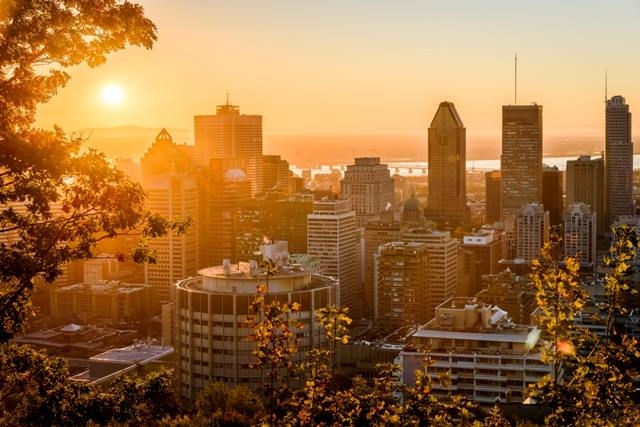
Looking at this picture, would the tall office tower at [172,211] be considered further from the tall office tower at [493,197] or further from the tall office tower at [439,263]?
the tall office tower at [493,197]

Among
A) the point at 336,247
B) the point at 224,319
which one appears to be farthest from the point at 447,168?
the point at 224,319

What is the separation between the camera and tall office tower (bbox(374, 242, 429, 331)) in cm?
2766

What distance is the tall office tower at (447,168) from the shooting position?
51.7 meters

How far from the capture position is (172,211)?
34000 millimetres

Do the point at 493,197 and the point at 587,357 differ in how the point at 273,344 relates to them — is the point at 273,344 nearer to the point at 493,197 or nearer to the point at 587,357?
the point at 587,357

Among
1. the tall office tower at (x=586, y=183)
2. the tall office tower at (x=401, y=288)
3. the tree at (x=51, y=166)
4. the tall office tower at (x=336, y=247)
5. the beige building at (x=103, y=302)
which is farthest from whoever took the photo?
the tall office tower at (x=586, y=183)

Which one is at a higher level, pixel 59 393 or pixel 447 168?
pixel 447 168

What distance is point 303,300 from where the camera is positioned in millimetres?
12250

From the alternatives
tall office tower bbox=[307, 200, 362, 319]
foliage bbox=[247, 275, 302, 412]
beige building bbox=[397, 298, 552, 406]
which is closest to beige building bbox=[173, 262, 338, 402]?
beige building bbox=[397, 298, 552, 406]

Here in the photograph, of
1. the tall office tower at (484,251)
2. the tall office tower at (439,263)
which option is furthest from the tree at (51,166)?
the tall office tower at (484,251)

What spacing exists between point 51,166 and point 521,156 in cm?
4987

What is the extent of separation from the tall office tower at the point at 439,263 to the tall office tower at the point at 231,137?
70.6 feet

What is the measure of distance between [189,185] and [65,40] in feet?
103

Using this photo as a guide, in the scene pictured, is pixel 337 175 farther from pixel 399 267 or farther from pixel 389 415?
pixel 389 415
